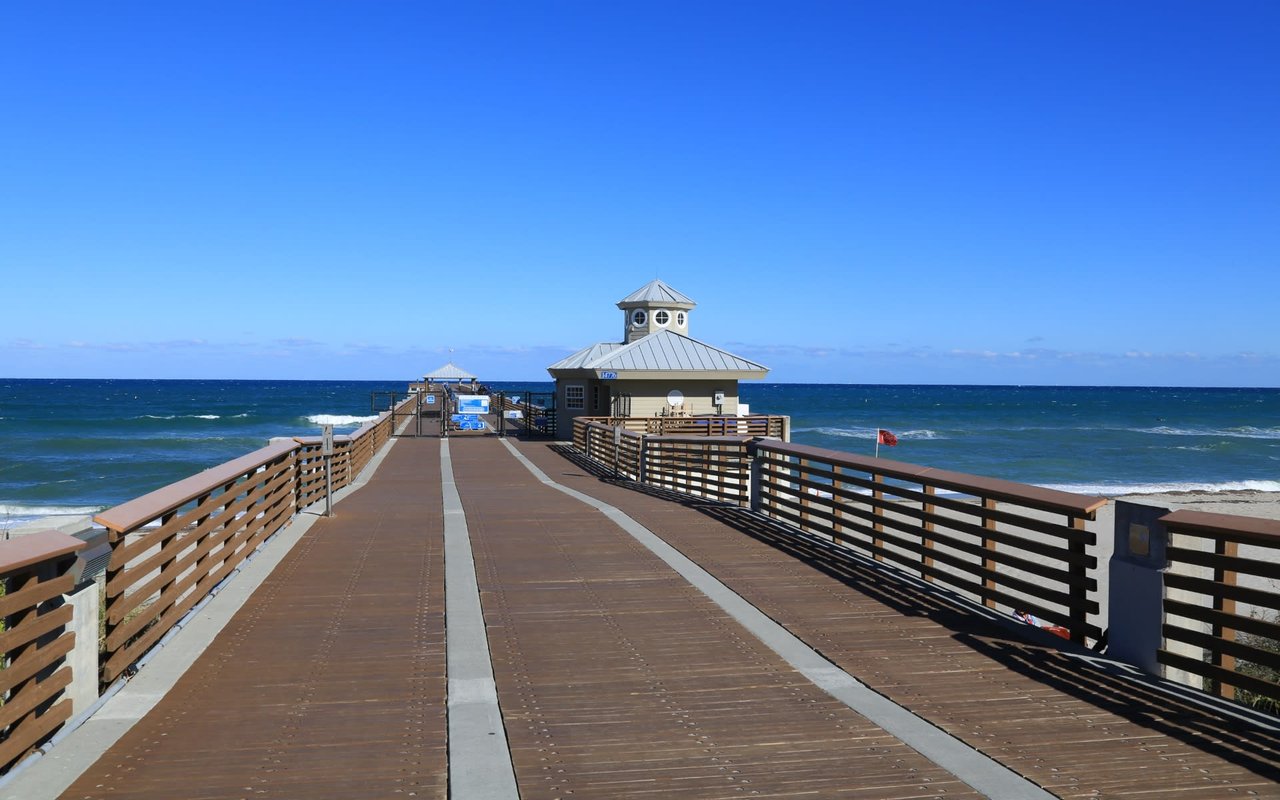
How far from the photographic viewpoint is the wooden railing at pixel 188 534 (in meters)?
6.00

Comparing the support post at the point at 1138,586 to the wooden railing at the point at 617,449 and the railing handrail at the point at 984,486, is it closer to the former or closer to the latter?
the railing handrail at the point at 984,486

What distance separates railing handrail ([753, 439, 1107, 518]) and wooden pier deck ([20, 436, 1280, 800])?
3.11 feet

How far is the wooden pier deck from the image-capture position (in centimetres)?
475

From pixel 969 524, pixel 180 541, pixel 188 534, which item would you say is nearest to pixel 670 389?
pixel 969 524

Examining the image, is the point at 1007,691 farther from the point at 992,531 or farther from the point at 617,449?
the point at 617,449

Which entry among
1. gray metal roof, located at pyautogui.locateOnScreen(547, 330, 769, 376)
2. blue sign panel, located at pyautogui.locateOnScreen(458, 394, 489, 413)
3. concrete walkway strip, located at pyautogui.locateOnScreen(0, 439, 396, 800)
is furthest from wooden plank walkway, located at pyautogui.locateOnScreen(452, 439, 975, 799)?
blue sign panel, located at pyautogui.locateOnScreen(458, 394, 489, 413)

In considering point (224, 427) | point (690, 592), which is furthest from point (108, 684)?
point (224, 427)

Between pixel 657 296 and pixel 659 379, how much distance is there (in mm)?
5913

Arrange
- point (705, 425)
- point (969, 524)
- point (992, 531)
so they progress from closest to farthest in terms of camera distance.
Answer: point (992, 531), point (969, 524), point (705, 425)

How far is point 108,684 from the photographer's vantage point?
235 inches

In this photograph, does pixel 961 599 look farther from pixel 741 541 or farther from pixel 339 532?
pixel 339 532

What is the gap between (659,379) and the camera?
1352 inches

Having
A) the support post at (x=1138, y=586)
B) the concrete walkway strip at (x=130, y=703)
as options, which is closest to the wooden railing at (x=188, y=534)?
the concrete walkway strip at (x=130, y=703)

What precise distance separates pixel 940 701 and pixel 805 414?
10098cm
